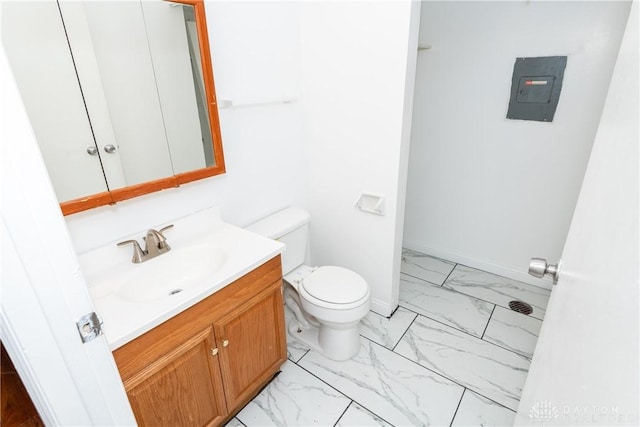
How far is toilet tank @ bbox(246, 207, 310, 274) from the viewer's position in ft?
6.00

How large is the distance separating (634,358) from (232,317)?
1.22m

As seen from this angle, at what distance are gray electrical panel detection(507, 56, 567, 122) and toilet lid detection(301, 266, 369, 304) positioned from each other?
5.00 ft

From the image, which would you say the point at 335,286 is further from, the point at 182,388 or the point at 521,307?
the point at 521,307

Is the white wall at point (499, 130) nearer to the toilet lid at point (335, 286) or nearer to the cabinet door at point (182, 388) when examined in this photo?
the toilet lid at point (335, 286)

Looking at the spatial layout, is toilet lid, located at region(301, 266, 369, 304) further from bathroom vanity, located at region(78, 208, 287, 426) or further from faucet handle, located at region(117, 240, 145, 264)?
faucet handle, located at region(117, 240, 145, 264)

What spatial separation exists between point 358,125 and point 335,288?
931mm

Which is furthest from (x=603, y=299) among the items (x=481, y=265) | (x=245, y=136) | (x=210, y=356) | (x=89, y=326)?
(x=481, y=265)

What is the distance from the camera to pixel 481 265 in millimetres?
2623

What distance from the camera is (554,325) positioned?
30.9 inches

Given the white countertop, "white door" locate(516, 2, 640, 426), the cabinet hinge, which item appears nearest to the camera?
"white door" locate(516, 2, 640, 426)

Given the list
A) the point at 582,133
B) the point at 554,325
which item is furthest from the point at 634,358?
the point at 582,133

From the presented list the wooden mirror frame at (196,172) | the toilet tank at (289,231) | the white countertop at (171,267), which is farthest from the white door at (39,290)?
the toilet tank at (289,231)

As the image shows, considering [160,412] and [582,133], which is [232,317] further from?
[582,133]

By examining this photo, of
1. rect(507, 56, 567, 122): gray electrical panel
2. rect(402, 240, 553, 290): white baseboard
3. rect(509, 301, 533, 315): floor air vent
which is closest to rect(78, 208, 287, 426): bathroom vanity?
rect(509, 301, 533, 315): floor air vent
